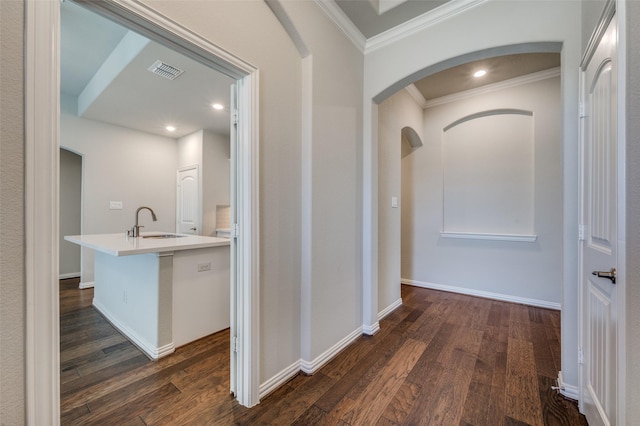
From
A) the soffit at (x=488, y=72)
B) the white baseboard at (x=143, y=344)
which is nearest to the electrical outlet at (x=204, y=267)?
the white baseboard at (x=143, y=344)

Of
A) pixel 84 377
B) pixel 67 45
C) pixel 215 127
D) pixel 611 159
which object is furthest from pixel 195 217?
pixel 611 159

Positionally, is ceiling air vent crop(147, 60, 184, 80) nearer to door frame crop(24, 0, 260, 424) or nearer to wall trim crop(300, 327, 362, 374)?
door frame crop(24, 0, 260, 424)

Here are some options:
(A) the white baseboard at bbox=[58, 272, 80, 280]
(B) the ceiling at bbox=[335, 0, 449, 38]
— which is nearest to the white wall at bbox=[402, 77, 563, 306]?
(B) the ceiling at bbox=[335, 0, 449, 38]

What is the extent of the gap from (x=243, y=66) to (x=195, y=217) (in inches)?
162

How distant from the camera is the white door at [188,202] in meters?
5.00

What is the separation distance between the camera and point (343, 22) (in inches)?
90.4

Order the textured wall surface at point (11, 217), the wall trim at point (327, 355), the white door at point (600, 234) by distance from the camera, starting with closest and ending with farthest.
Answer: the textured wall surface at point (11, 217) → the white door at point (600, 234) → the wall trim at point (327, 355)

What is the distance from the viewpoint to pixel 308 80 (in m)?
1.97

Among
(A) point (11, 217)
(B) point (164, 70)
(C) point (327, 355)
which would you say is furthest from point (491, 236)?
(B) point (164, 70)

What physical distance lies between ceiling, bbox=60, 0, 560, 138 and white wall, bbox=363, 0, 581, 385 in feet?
0.81

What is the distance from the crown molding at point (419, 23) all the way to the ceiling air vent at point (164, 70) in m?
2.08

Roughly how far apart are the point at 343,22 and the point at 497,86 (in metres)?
2.52

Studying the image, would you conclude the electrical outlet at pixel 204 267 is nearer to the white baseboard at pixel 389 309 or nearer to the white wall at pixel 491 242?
the white baseboard at pixel 389 309

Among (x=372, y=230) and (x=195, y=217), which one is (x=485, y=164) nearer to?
(x=372, y=230)
